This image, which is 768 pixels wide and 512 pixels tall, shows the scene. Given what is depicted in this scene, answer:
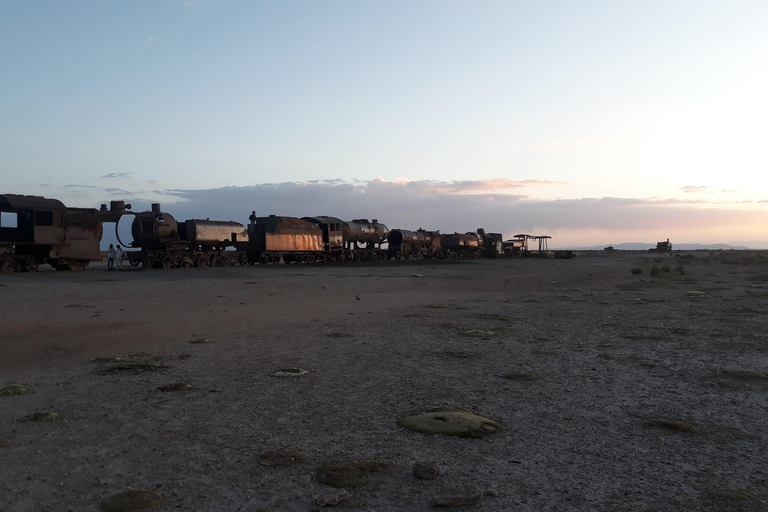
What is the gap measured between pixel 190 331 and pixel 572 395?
7.03 metres

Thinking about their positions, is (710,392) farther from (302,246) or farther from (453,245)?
(453,245)

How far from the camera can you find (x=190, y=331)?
Result: 384 inches

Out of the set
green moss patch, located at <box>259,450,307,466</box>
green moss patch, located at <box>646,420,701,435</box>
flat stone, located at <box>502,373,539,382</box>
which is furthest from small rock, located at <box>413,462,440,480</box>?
flat stone, located at <box>502,373,539,382</box>

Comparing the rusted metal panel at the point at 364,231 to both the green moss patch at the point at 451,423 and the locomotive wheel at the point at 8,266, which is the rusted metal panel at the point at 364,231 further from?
the green moss patch at the point at 451,423

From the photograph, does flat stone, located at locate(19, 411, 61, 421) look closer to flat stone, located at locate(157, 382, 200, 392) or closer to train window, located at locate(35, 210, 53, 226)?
flat stone, located at locate(157, 382, 200, 392)

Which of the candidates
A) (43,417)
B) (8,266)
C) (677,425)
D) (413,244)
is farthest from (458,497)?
(413,244)

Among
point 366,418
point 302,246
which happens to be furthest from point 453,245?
point 366,418

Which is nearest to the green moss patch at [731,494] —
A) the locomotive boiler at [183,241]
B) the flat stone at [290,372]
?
the flat stone at [290,372]

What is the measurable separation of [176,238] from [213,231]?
8.85ft

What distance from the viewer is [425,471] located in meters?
3.64

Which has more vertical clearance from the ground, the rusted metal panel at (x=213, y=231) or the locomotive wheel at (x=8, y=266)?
the rusted metal panel at (x=213, y=231)

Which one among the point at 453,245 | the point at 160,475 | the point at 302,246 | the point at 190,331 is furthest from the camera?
the point at 453,245

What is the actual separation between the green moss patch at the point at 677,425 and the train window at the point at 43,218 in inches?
1132

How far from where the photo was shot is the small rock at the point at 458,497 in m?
3.21
